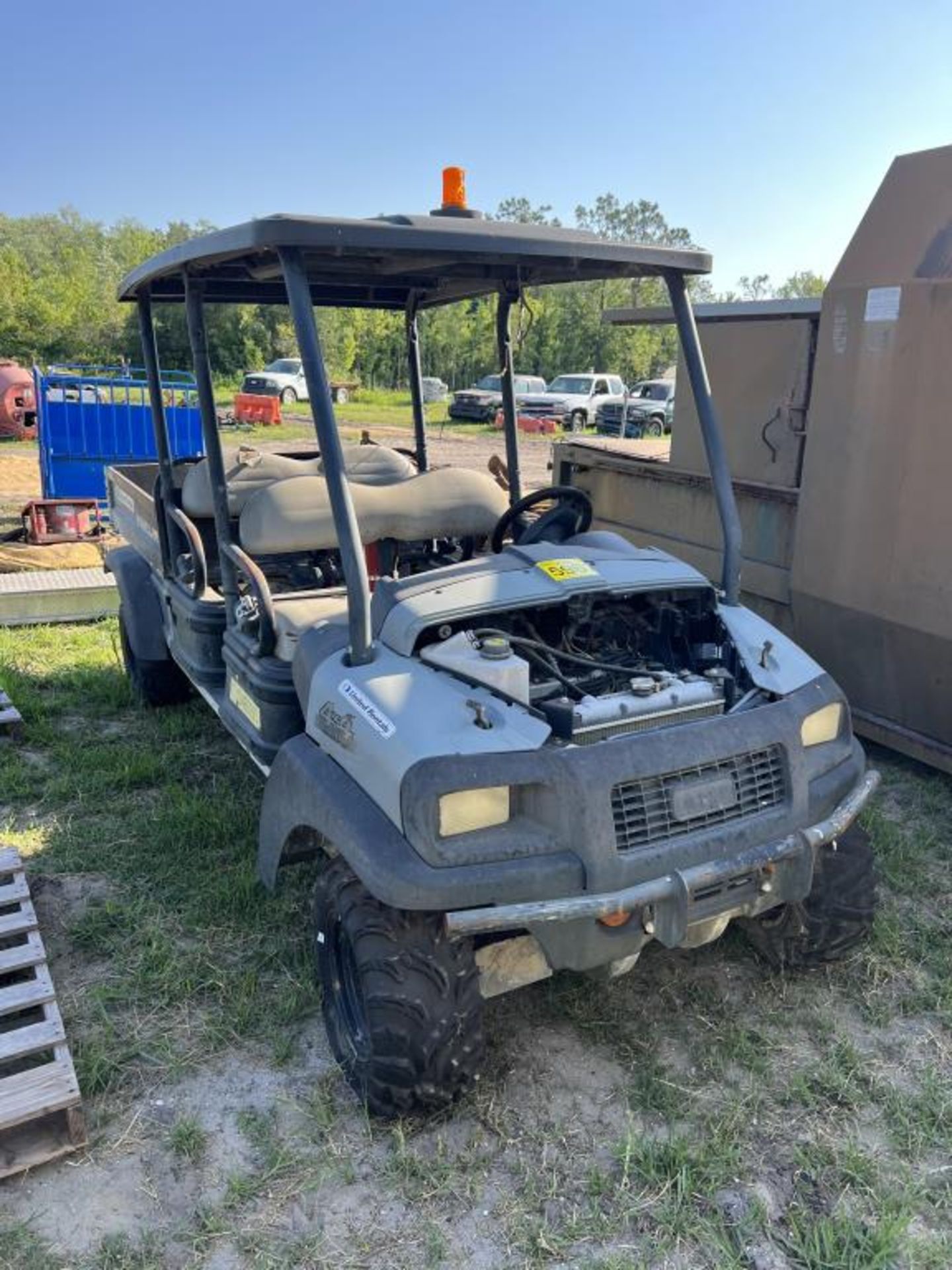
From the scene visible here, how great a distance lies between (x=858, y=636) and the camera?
4586 mm

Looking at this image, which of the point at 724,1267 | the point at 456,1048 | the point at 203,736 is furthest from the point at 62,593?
the point at 724,1267

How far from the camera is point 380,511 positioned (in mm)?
3777

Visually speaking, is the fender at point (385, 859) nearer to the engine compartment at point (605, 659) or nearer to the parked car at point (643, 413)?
the engine compartment at point (605, 659)

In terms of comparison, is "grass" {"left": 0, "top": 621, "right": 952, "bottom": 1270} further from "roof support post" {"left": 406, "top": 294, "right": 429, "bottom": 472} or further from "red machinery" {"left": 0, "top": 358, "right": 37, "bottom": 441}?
"red machinery" {"left": 0, "top": 358, "right": 37, "bottom": 441}

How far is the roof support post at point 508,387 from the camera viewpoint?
12.8 feet

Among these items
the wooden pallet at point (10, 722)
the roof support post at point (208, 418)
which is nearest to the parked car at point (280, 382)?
the wooden pallet at point (10, 722)

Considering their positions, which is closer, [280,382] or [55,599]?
[55,599]

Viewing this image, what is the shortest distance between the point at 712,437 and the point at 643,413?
19.8m

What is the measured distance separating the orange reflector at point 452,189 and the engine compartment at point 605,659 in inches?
48.0

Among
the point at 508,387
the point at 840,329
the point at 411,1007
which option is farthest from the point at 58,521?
the point at 411,1007

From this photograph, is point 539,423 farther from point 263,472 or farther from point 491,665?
point 491,665

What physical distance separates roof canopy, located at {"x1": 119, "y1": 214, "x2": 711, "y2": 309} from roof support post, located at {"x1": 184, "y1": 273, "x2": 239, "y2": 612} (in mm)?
109

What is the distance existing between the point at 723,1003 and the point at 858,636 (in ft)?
7.30

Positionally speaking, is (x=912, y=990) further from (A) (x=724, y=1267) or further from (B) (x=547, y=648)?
(B) (x=547, y=648)
